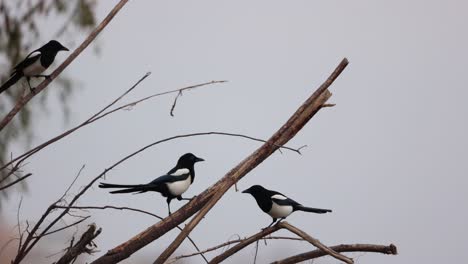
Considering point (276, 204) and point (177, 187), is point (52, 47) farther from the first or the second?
point (276, 204)

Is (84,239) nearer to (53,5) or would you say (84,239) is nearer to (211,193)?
(211,193)

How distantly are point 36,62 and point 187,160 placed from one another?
39 cm

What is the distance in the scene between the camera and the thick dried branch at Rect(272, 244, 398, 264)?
97 cm

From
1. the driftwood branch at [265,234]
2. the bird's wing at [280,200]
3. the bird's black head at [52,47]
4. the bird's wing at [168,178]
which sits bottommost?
the driftwood branch at [265,234]

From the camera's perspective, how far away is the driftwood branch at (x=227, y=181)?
0.97 metres

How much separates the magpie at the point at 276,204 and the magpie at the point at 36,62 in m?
0.58

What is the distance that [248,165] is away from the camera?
1.02 m

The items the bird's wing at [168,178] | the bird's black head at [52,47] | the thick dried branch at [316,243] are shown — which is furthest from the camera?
the bird's black head at [52,47]

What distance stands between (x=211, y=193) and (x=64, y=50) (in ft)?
2.16

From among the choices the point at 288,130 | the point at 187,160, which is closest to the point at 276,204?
the point at 187,160

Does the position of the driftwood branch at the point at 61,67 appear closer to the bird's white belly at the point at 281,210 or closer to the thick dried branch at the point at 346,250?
the thick dried branch at the point at 346,250

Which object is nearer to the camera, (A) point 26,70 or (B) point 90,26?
(A) point 26,70

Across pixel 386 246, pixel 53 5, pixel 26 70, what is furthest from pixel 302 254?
pixel 53 5

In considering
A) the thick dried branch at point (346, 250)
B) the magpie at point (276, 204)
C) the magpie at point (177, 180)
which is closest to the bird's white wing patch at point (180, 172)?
the magpie at point (177, 180)
